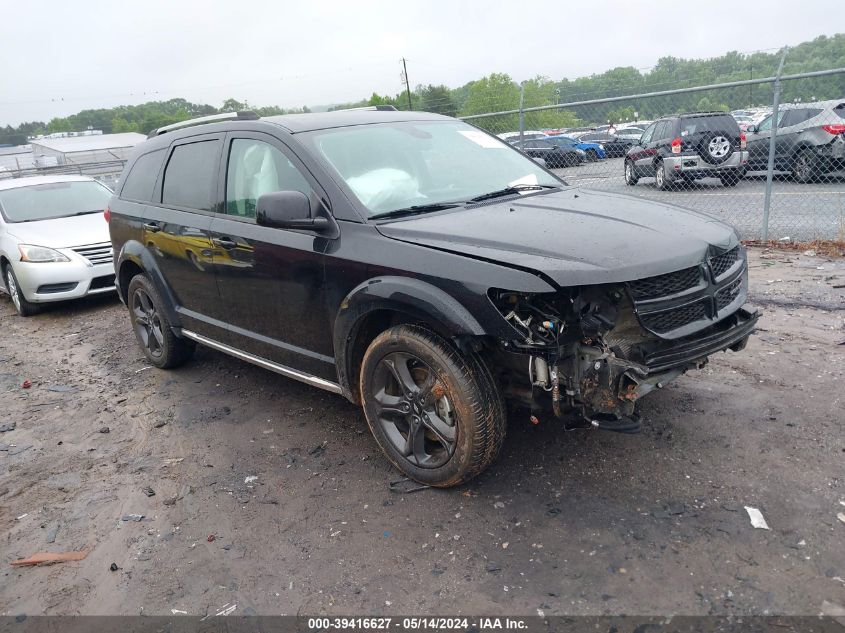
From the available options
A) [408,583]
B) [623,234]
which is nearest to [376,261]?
[623,234]

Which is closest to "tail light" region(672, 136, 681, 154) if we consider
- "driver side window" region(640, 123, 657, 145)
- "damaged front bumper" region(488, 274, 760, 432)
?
"driver side window" region(640, 123, 657, 145)

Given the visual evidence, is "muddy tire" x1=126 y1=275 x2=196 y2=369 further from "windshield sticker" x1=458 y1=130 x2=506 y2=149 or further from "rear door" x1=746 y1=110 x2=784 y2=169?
"rear door" x1=746 y1=110 x2=784 y2=169

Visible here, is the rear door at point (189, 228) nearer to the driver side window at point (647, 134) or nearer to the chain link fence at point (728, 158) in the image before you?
the chain link fence at point (728, 158)

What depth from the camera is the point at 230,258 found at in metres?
4.18

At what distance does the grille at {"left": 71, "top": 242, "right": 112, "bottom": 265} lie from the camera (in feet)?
25.9

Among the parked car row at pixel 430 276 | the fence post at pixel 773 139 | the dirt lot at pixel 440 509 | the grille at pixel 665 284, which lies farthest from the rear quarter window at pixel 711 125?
the grille at pixel 665 284

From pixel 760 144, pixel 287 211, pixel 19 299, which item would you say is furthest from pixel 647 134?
pixel 287 211

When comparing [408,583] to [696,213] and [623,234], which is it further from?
[696,213]

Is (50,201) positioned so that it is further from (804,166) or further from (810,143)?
(810,143)

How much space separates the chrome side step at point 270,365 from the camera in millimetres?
3857

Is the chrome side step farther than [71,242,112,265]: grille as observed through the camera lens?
No

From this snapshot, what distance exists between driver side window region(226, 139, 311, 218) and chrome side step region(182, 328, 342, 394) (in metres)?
0.94

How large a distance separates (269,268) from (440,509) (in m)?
1.71

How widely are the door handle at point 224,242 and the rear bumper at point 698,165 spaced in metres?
8.66
